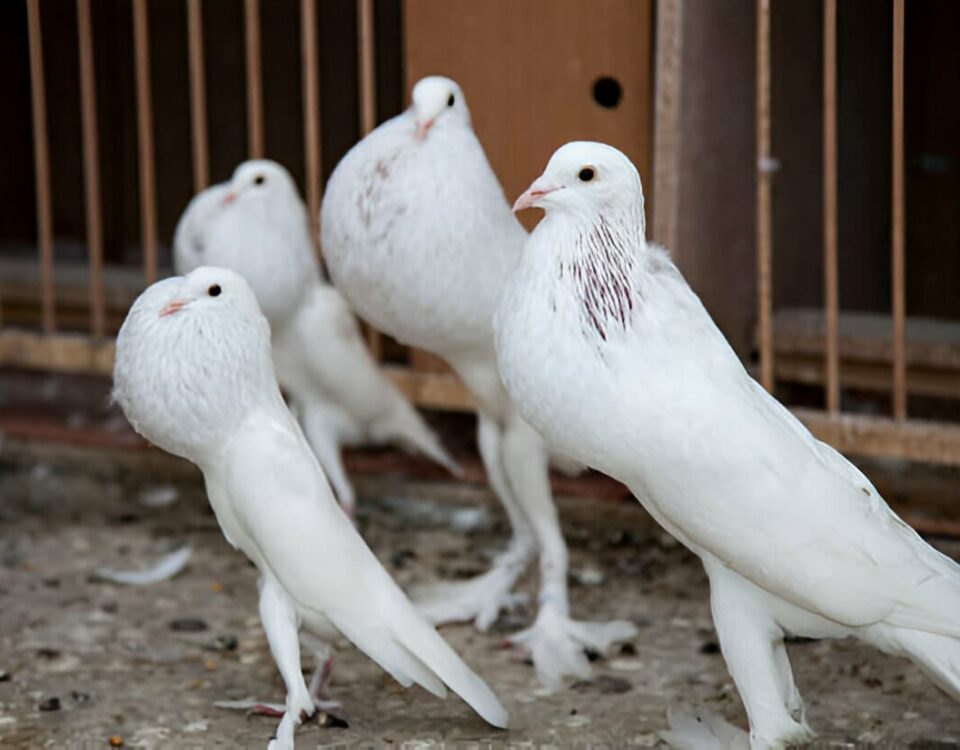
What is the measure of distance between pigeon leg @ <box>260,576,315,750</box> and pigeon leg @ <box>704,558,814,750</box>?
2.68 ft

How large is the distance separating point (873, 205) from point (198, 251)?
8.05ft

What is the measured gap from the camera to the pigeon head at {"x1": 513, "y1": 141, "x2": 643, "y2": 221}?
264cm

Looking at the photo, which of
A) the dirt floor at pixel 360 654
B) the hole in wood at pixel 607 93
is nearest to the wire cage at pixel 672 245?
the hole in wood at pixel 607 93

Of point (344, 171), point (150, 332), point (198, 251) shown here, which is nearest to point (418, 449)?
point (198, 251)

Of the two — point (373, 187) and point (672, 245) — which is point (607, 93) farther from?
point (373, 187)

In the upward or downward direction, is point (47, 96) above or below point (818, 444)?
above

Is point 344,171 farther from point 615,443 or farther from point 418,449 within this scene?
point 418,449

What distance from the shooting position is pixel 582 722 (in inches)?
124

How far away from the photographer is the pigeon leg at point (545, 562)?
11.6ft

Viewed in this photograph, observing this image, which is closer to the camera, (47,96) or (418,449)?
(418,449)

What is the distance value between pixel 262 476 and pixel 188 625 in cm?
94

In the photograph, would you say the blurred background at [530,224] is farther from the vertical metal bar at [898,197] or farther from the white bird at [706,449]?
the white bird at [706,449]

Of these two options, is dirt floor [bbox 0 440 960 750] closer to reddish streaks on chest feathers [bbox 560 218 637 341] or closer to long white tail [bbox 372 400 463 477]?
long white tail [bbox 372 400 463 477]

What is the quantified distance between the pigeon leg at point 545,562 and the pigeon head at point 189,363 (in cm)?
86
